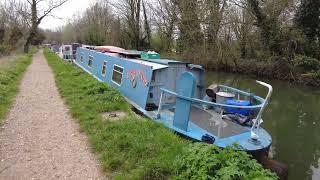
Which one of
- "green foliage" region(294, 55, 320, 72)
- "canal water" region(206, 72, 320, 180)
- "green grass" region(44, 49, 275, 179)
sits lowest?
"canal water" region(206, 72, 320, 180)

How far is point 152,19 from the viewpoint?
31.3 m

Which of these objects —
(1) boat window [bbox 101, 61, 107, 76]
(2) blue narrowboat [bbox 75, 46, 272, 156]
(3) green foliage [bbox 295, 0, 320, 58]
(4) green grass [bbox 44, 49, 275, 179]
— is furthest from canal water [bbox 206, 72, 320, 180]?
(1) boat window [bbox 101, 61, 107, 76]

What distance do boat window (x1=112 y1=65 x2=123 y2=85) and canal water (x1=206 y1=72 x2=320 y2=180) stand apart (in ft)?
14.8

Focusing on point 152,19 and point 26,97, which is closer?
point 26,97

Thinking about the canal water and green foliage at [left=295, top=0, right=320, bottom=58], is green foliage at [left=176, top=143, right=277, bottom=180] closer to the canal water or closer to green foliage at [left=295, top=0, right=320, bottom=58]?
the canal water

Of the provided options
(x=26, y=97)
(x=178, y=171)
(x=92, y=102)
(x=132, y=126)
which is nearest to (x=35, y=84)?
(x=26, y=97)

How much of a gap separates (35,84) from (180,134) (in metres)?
8.07

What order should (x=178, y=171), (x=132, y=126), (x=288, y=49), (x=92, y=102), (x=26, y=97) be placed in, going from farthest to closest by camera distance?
1. (x=288, y=49)
2. (x=26, y=97)
3. (x=92, y=102)
4. (x=132, y=126)
5. (x=178, y=171)

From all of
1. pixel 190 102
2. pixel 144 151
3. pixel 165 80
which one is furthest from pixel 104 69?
pixel 144 151

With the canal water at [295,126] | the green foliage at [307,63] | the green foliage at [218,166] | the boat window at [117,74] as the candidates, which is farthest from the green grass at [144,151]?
the green foliage at [307,63]

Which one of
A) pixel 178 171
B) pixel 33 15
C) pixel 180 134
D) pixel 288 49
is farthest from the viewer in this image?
pixel 33 15

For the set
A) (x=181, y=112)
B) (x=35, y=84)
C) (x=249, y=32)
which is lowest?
(x=35, y=84)

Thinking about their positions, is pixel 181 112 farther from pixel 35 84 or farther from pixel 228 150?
pixel 35 84

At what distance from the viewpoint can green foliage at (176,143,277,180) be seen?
151 inches
